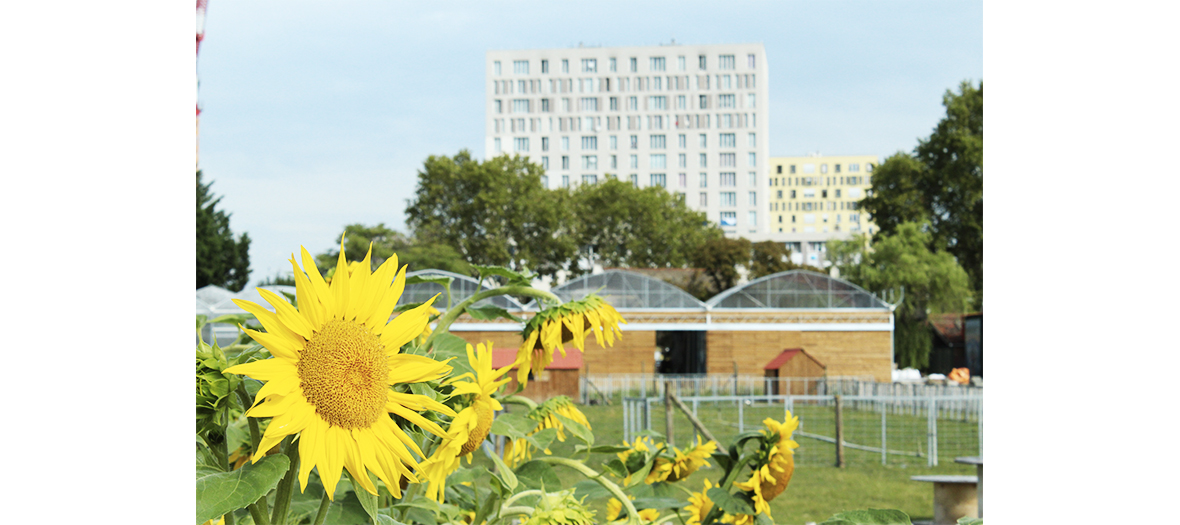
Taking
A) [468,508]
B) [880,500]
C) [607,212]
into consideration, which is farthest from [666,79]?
[468,508]

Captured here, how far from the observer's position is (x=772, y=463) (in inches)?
27.3

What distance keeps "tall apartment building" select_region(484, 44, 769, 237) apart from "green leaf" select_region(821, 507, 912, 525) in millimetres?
39228

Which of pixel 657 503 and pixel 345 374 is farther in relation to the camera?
pixel 657 503

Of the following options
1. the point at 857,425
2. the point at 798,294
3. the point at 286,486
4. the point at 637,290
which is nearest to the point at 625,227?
the point at 637,290

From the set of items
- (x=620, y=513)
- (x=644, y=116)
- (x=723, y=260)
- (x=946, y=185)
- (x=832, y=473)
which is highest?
(x=644, y=116)

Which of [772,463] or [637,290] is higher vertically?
[772,463]

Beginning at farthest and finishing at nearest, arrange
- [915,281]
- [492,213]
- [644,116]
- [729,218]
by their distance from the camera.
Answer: [644,116]
[729,218]
[492,213]
[915,281]

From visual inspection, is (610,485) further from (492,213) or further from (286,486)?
(492,213)

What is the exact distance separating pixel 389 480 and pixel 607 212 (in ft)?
76.3

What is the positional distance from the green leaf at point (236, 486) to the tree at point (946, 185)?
1912cm

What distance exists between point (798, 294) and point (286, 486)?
16571 millimetres

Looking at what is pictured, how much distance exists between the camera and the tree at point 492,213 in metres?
21.8
